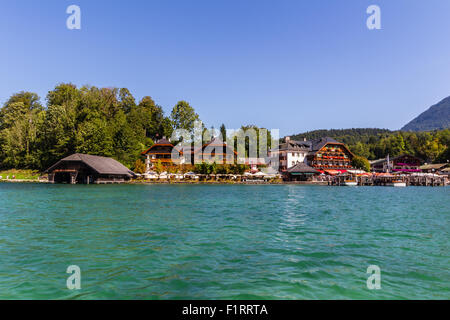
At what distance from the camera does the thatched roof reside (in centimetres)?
5875

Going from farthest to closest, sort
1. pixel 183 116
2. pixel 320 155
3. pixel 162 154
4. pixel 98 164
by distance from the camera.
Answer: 1. pixel 183 116
2. pixel 320 155
3. pixel 162 154
4. pixel 98 164

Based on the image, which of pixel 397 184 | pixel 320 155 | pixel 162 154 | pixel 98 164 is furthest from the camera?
pixel 320 155

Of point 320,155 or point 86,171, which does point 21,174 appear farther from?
point 320,155

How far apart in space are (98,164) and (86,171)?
430cm

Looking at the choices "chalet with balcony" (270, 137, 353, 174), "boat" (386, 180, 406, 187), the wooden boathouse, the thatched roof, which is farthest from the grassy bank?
"boat" (386, 180, 406, 187)

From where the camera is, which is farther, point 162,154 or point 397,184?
point 162,154

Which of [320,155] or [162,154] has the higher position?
[162,154]

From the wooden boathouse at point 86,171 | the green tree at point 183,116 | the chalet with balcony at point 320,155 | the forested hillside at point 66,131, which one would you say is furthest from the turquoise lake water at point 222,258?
the green tree at point 183,116

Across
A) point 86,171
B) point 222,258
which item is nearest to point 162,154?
point 86,171

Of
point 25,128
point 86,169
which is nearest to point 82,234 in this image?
point 86,169

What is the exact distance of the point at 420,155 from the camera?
114 metres

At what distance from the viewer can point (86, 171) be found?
206 ft

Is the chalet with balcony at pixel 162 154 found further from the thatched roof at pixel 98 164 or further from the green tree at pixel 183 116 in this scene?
the green tree at pixel 183 116

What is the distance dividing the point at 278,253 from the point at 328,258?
5.17 feet
